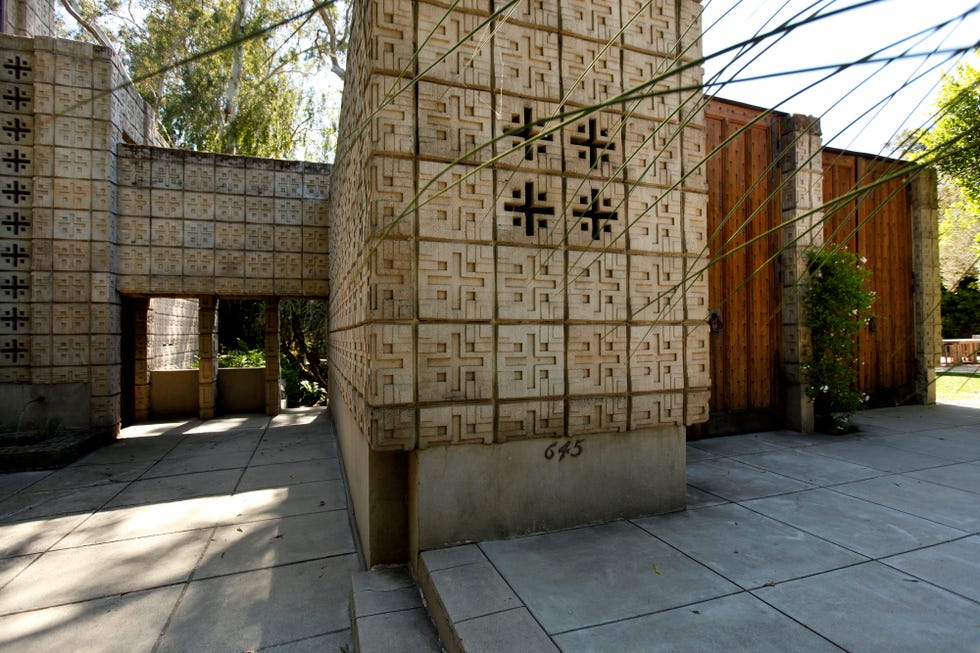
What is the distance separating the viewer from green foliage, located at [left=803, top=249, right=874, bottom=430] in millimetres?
5984

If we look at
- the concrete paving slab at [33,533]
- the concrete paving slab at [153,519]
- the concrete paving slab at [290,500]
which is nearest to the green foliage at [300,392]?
the concrete paving slab at [290,500]

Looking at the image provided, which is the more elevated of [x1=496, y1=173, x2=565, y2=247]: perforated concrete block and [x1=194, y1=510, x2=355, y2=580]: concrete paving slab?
[x1=496, y1=173, x2=565, y2=247]: perforated concrete block

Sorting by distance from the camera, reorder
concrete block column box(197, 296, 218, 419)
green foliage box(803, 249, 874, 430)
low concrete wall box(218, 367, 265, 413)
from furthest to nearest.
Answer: low concrete wall box(218, 367, 265, 413) → concrete block column box(197, 296, 218, 419) → green foliage box(803, 249, 874, 430)

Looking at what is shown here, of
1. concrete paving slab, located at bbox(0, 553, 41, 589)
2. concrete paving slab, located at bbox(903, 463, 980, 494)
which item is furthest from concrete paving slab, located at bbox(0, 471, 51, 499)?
concrete paving slab, located at bbox(903, 463, 980, 494)

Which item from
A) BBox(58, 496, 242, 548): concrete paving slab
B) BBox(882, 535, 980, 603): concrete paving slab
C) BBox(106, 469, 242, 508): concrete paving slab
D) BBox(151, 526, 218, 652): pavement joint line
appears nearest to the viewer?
BBox(882, 535, 980, 603): concrete paving slab

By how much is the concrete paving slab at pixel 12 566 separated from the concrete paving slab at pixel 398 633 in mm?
2417

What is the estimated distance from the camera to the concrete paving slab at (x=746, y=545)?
8.21ft

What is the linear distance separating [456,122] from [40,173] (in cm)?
664

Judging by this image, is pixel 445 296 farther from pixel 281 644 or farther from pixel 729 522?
pixel 729 522

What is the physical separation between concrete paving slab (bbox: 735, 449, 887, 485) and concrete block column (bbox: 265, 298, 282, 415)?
750 centimetres

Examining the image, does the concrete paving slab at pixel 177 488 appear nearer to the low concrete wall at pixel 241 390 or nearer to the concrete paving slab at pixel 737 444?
the low concrete wall at pixel 241 390

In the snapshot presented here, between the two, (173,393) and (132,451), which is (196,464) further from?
(173,393)

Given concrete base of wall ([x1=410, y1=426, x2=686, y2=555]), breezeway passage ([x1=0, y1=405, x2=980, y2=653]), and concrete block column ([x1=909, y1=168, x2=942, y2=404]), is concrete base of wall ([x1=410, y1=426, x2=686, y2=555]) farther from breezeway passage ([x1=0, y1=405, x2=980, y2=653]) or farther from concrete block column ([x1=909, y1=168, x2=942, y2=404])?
concrete block column ([x1=909, y1=168, x2=942, y2=404])

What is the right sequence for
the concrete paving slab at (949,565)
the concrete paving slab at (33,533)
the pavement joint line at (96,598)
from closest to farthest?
the concrete paving slab at (949,565)
the pavement joint line at (96,598)
the concrete paving slab at (33,533)
